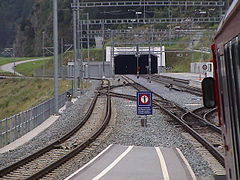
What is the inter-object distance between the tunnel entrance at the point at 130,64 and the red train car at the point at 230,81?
3945 inches

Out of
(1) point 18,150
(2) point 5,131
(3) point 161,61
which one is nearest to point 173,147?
(1) point 18,150

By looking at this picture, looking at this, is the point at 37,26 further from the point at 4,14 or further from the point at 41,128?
the point at 41,128

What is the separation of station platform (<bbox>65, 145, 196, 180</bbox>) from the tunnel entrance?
3623 inches

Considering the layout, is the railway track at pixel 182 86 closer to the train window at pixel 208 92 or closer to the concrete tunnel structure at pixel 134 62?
the concrete tunnel structure at pixel 134 62

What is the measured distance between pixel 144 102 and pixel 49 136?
3770mm

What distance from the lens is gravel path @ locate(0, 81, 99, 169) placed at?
15991 millimetres

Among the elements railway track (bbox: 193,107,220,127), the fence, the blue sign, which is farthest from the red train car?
railway track (bbox: 193,107,220,127)

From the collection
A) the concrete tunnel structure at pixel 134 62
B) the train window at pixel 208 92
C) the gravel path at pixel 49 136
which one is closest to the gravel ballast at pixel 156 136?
the gravel path at pixel 49 136

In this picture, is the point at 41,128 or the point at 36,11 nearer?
the point at 41,128

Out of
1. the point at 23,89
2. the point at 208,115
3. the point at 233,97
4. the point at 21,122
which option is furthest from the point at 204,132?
the point at 23,89

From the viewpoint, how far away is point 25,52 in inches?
6860

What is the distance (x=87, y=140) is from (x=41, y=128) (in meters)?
6.75

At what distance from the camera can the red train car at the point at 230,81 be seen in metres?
4.93

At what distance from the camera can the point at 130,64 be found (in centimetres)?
11800
